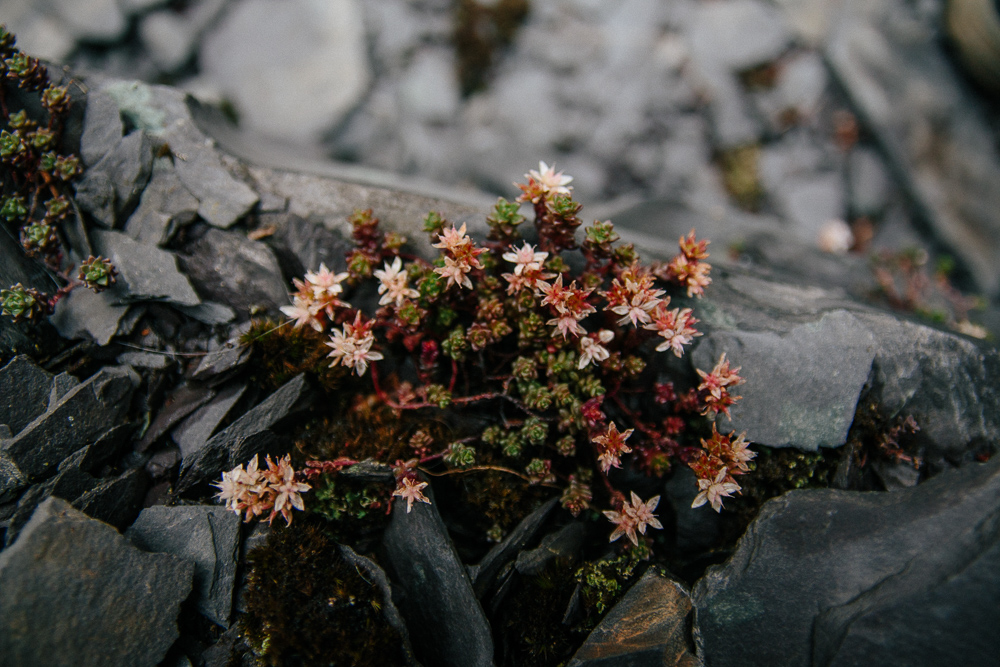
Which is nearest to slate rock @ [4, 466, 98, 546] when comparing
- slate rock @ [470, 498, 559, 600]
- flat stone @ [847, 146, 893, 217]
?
slate rock @ [470, 498, 559, 600]

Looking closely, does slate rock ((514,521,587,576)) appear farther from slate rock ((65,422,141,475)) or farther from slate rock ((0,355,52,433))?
slate rock ((0,355,52,433))

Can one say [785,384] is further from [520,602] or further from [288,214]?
[288,214]

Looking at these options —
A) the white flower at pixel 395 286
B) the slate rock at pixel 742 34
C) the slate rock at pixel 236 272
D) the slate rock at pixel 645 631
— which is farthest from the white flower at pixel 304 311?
the slate rock at pixel 742 34

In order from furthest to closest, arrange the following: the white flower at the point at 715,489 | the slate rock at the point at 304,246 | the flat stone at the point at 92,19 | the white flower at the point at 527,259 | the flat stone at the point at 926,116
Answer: the flat stone at the point at 926,116, the flat stone at the point at 92,19, the slate rock at the point at 304,246, the white flower at the point at 527,259, the white flower at the point at 715,489

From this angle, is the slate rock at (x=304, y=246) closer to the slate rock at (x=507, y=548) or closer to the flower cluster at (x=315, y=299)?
the flower cluster at (x=315, y=299)

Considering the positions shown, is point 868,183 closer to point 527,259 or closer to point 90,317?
point 527,259

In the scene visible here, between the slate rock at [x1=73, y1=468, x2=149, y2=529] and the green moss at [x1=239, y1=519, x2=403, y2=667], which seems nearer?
the green moss at [x1=239, y1=519, x2=403, y2=667]
